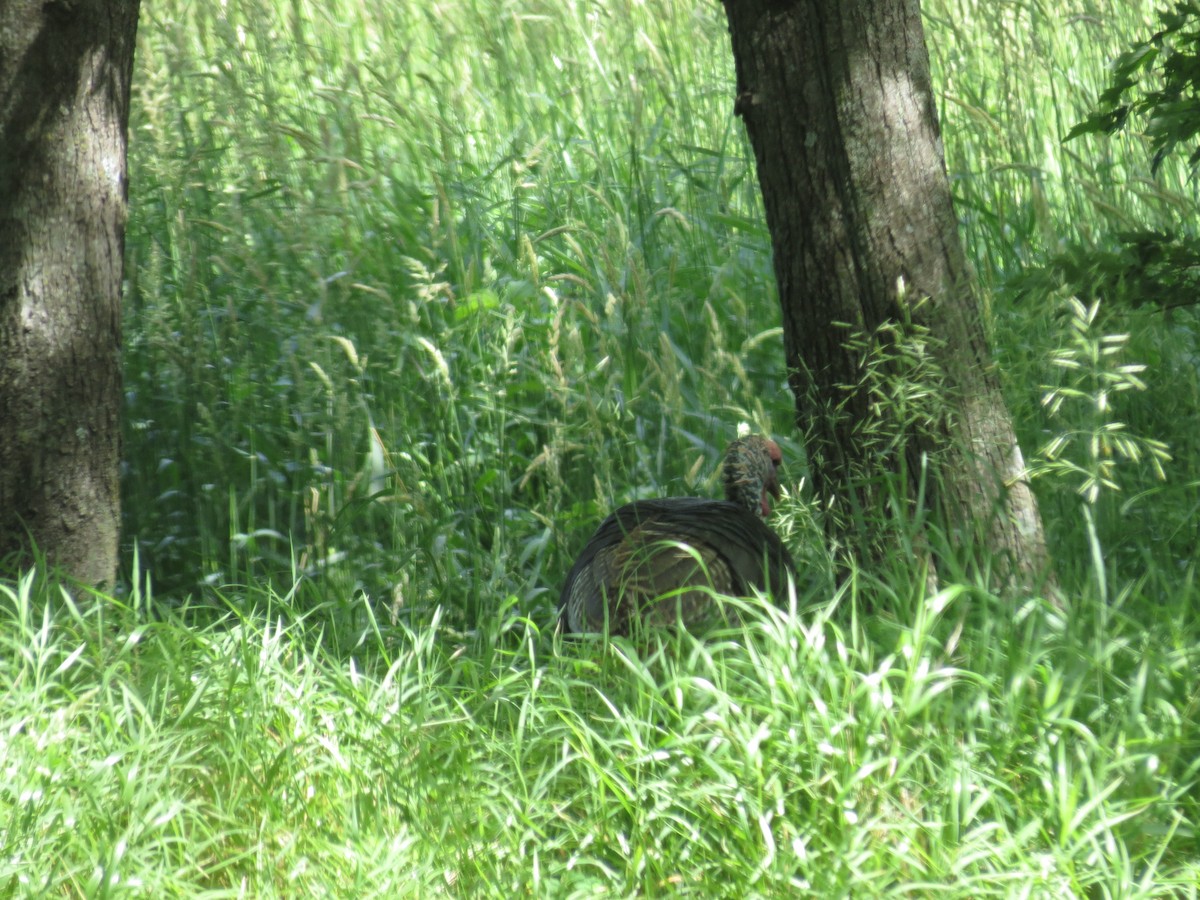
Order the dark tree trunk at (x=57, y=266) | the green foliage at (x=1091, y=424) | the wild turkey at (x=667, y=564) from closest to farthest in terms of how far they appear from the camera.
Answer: the green foliage at (x=1091, y=424) → the wild turkey at (x=667, y=564) → the dark tree trunk at (x=57, y=266)

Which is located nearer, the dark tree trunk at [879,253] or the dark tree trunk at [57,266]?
the dark tree trunk at [879,253]

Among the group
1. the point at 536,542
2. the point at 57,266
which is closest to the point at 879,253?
the point at 536,542

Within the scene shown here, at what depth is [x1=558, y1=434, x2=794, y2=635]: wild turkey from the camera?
2.91m

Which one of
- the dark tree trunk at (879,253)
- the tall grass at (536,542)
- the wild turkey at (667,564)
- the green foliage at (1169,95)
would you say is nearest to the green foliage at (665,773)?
the tall grass at (536,542)

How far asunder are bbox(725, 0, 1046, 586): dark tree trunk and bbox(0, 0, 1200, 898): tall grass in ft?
0.62

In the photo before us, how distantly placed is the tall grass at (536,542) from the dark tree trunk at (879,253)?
7.4 inches

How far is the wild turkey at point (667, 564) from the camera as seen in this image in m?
2.91

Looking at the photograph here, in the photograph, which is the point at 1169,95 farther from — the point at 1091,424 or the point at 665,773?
the point at 665,773

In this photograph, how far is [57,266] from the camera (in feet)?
10.6

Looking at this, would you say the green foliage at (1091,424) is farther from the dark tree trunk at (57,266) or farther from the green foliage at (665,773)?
the dark tree trunk at (57,266)

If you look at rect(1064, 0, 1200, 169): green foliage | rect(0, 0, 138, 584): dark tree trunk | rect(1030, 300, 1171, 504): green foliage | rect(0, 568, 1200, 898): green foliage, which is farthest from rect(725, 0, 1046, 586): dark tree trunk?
rect(0, 0, 138, 584): dark tree trunk

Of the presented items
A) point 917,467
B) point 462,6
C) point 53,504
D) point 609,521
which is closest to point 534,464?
point 609,521

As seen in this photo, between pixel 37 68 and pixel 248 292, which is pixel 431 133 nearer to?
pixel 248 292

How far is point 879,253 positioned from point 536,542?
1272 mm
